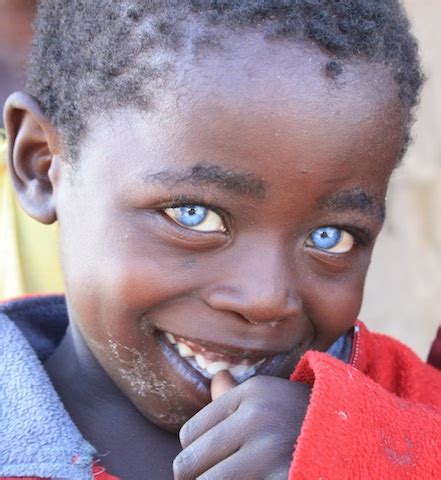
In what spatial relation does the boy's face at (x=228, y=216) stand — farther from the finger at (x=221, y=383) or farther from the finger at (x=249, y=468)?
the finger at (x=249, y=468)

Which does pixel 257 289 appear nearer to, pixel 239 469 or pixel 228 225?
pixel 228 225

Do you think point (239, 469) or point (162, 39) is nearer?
point (239, 469)

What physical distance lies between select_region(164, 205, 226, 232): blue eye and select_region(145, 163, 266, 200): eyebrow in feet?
0.20

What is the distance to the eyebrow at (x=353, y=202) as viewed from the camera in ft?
4.79

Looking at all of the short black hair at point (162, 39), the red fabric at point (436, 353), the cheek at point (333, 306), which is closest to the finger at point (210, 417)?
the cheek at point (333, 306)

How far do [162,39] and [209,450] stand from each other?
23.8 inches

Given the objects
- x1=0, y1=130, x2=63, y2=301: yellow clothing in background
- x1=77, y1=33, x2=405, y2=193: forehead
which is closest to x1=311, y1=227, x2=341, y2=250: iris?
x1=77, y1=33, x2=405, y2=193: forehead

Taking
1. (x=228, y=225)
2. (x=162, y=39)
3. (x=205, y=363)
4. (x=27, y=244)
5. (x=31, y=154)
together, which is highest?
(x=162, y=39)

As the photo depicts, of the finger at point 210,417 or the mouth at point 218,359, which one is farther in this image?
the mouth at point 218,359

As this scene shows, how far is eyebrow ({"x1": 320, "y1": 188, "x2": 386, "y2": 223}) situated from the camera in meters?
1.46

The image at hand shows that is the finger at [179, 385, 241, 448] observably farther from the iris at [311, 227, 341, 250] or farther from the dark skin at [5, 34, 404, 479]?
the iris at [311, 227, 341, 250]

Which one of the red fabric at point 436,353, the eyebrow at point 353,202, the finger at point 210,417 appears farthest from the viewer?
the red fabric at point 436,353

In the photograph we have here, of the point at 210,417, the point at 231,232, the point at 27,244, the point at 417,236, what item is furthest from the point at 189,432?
the point at 417,236

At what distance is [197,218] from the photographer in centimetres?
148
